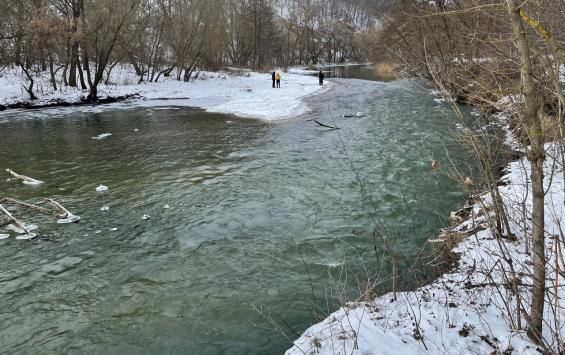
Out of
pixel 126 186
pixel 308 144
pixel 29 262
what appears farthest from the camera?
pixel 308 144

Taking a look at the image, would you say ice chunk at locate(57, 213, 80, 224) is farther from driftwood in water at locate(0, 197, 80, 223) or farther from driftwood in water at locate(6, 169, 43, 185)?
driftwood in water at locate(6, 169, 43, 185)

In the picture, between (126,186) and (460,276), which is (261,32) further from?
(460,276)

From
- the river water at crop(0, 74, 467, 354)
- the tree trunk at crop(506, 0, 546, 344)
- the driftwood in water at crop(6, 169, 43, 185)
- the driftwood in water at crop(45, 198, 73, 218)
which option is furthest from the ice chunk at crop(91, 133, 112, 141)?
the tree trunk at crop(506, 0, 546, 344)

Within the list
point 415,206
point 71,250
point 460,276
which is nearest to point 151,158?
point 71,250

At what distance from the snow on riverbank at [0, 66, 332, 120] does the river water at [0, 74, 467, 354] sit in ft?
29.3

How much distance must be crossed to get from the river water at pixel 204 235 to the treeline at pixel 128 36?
44.4 feet

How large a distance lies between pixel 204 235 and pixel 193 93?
28.9m

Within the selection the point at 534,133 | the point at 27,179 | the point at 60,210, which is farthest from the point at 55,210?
the point at 534,133

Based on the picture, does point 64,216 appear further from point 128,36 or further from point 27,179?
point 128,36

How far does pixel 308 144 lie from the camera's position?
17.1m

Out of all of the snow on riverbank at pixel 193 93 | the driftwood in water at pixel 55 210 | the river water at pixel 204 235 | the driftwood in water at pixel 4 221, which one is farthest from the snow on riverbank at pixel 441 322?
the snow on riverbank at pixel 193 93

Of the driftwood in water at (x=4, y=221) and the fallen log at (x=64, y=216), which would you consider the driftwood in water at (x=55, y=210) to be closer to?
the fallen log at (x=64, y=216)

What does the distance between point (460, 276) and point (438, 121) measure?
52.7 ft

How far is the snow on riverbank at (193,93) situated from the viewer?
2756 cm
